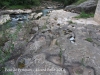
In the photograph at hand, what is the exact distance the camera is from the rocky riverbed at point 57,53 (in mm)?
3732

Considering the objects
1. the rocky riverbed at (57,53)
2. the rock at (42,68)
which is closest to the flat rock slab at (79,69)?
the rocky riverbed at (57,53)

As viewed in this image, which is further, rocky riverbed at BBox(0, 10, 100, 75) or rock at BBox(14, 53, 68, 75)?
rocky riverbed at BBox(0, 10, 100, 75)

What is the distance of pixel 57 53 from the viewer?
176 inches

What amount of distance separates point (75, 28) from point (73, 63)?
2989 millimetres

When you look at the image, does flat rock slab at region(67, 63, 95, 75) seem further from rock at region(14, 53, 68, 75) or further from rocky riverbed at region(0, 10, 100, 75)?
rock at region(14, 53, 68, 75)

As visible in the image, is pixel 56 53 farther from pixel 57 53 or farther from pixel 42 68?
pixel 42 68

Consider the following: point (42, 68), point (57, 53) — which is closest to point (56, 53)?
point (57, 53)

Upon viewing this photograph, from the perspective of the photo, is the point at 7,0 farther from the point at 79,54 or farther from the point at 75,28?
the point at 79,54

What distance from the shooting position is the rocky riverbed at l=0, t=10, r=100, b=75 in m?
3.73

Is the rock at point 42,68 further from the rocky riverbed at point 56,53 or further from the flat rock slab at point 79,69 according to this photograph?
the flat rock slab at point 79,69

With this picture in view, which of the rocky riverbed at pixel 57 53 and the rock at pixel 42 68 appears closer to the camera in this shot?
the rock at pixel 42 68

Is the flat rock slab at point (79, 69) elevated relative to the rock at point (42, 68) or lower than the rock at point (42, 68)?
lower

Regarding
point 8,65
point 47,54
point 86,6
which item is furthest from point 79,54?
point 86,6

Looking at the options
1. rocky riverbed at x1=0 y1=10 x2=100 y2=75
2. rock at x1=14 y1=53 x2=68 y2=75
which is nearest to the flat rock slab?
rocky riverbed at x1=0 y1=10 x2=100 y2=75
